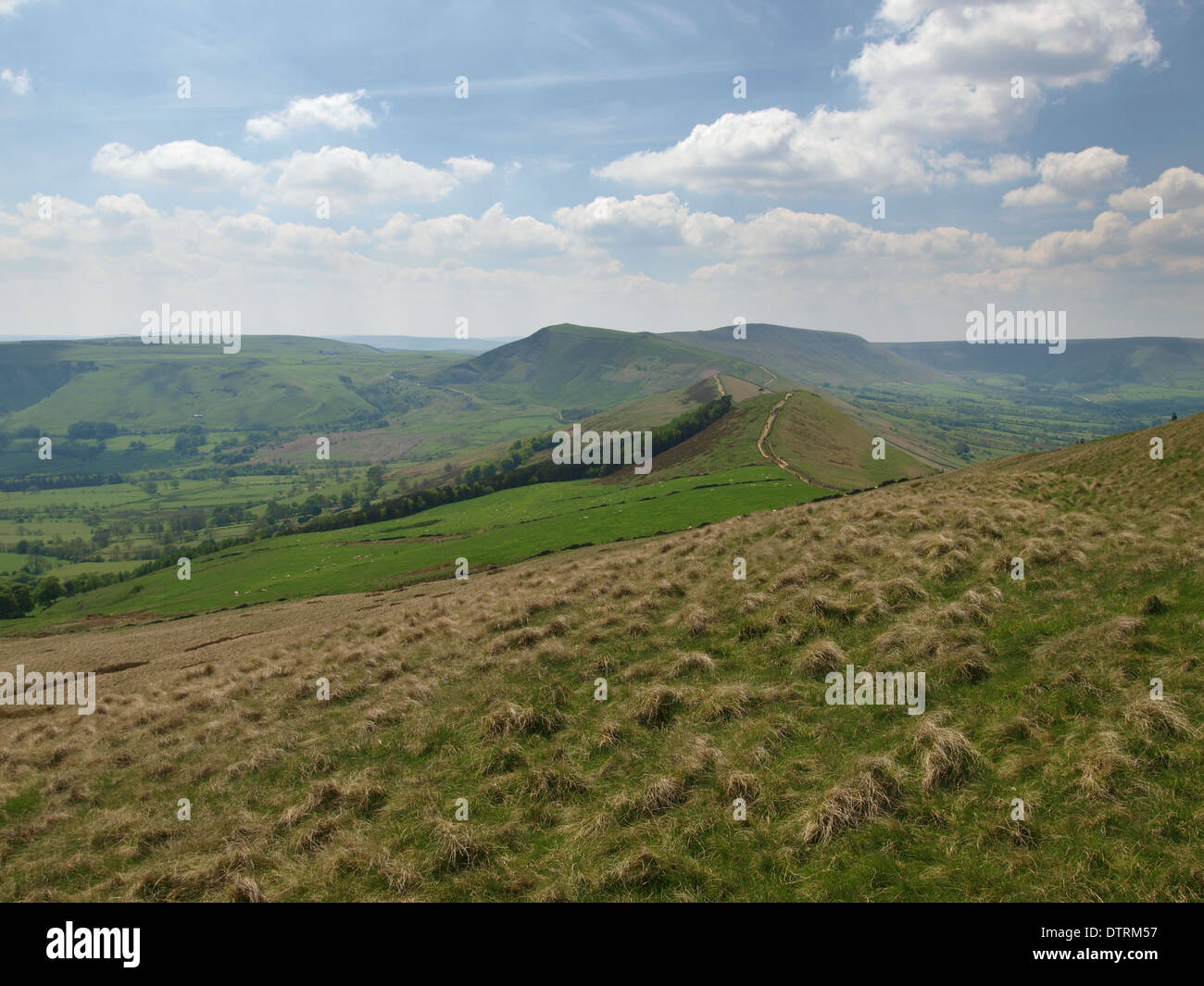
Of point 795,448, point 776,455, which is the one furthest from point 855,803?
point 795,448

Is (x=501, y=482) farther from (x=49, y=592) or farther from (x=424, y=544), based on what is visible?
(x=49, y=592)

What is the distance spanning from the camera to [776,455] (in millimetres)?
123812

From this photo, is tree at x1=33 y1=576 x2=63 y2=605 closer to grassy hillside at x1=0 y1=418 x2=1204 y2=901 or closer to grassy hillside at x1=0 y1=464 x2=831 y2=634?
grassy hillside at x1=0 y1=464 x2=831 y2=634

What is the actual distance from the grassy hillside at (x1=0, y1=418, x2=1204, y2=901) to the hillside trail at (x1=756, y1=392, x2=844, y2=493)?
7206cm

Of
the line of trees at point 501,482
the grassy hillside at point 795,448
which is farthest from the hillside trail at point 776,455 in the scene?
the line of trees at point 501,482

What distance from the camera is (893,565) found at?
21750mm

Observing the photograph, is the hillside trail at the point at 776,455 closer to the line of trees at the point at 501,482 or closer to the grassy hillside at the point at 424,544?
the grassy hillside at the point at 424,544

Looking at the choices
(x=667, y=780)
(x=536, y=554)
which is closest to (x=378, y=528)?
(x=536, y=554)

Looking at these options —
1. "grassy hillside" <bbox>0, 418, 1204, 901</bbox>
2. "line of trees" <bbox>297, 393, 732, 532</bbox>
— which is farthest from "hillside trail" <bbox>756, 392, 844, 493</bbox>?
"grassy hillside" <bbox>0, 418, 1204, 901</bbox>

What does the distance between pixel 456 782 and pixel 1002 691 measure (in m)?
12.6

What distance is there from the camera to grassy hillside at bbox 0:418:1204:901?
1002cm

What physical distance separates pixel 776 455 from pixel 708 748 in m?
116

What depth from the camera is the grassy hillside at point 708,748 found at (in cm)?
1002
